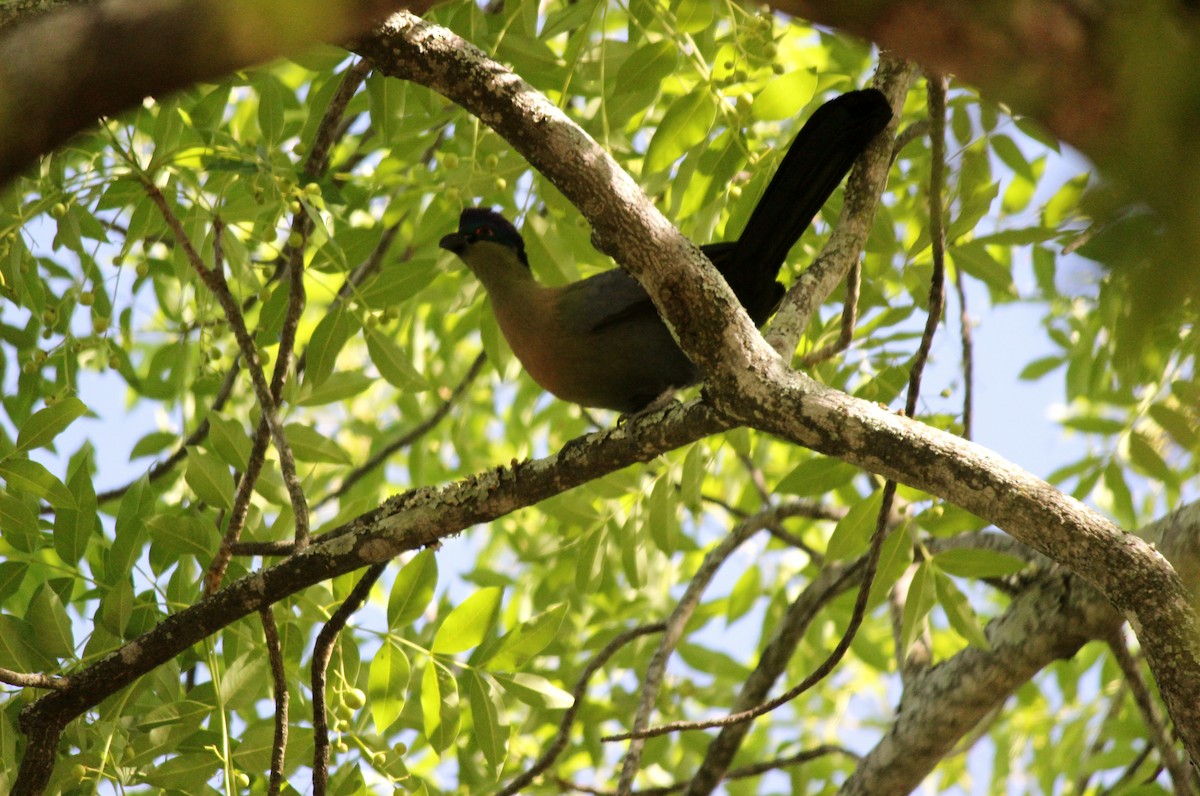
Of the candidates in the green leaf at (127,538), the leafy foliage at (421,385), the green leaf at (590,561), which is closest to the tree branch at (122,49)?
the leafy foliage at (421,385)

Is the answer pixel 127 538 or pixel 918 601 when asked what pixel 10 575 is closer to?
pixel 127 538

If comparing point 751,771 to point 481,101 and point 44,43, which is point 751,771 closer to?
point 481,101

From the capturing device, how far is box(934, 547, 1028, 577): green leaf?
3.16 meters

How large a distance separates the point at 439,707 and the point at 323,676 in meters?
0.39

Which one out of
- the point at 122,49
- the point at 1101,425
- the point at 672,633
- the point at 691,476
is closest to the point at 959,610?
the point at 691,476

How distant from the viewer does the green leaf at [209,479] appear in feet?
9.82

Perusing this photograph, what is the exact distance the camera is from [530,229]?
3777 mm

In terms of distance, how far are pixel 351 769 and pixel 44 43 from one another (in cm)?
→ 249

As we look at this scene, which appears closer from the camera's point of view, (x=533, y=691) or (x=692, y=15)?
(x=533, y=691)

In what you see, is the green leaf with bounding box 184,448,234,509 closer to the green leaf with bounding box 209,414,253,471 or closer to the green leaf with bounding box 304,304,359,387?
the green leaf with bounding box 209,414,253,471

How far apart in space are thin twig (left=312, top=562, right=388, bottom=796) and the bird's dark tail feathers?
1566mm

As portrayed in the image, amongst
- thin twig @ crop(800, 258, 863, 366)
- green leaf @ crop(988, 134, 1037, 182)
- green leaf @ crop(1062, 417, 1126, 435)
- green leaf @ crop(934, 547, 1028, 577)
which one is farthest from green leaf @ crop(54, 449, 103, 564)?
green leaf @ crop(1062, 417, 1126, 435)

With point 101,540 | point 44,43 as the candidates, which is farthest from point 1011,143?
point 44,43

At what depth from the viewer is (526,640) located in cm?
305
